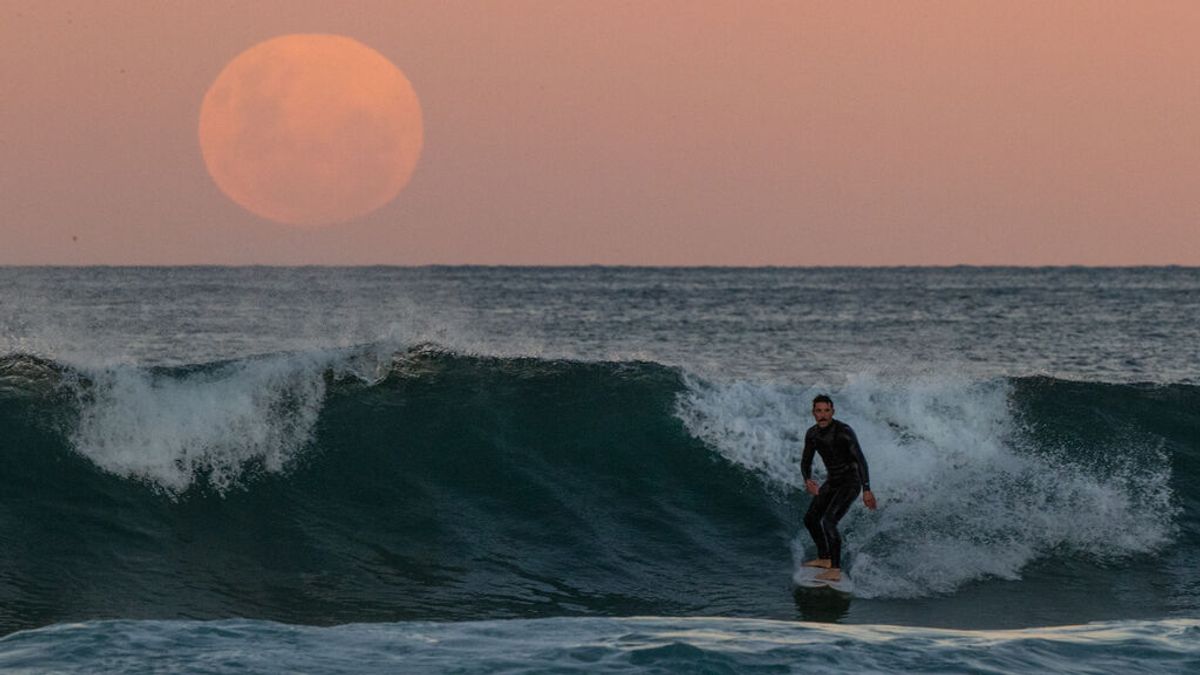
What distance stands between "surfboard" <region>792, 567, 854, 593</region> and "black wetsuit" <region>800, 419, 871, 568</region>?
0.65 feet

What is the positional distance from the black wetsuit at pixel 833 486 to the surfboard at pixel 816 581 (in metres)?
0.20

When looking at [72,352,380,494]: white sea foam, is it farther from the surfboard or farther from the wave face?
the surfboard

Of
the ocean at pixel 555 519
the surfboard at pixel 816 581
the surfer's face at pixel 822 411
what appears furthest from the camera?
the surfer's face at pixel 822 411

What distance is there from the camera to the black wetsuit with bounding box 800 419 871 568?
1293cm

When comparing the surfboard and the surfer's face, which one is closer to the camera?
the surfboard

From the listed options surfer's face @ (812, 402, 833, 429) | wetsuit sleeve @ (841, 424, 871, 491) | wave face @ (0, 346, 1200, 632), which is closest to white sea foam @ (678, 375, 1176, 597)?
wave face @ (0, 346, 1200, 632)

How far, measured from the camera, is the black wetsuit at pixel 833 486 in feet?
42.4

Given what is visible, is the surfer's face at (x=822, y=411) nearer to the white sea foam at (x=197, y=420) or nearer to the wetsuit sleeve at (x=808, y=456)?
the wetsuit sleeve at (x=808, y=456)

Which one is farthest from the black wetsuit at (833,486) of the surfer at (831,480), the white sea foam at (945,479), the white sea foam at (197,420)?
the white sea foam at (197,420)

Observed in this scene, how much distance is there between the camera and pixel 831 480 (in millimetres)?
13023

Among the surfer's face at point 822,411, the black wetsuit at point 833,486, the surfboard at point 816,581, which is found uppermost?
the surfer's face at point 822,411

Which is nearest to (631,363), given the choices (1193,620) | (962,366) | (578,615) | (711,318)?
(578,615)

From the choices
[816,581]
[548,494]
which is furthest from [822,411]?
[548,494]

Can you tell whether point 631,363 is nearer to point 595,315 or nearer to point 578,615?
point 578,615
